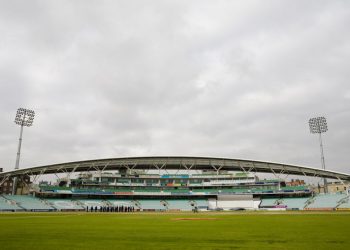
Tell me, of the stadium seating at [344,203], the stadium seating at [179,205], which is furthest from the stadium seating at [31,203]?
the stadium seating at [344,203]

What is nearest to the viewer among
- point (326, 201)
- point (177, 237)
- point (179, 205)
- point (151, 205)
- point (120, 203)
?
point (177, 237)

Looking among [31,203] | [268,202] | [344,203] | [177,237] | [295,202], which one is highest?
[177,237]

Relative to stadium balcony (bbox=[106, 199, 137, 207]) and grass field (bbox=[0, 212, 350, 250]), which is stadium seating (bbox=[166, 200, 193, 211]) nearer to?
stadium balcony (bbox=[106, 199, 137, 207])

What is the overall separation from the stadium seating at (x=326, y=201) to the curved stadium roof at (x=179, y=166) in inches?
319

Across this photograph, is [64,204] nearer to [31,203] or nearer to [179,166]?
[31,203]

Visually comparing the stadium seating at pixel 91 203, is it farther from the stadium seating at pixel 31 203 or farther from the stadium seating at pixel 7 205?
the stadium seating at pixel 7 205

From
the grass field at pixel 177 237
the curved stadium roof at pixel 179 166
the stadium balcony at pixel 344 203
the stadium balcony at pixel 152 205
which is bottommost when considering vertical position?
the stadium balcony at pixel 152 205

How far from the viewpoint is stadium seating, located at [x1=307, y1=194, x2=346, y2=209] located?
70.1 meters

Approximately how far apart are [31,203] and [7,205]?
5.99 metres

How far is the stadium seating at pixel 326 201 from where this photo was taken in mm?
70094

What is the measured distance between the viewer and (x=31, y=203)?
2901 inches


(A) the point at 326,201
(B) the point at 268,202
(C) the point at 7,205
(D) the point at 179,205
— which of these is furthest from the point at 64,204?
(A) the point at 326,201

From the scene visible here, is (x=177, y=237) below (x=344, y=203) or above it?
above

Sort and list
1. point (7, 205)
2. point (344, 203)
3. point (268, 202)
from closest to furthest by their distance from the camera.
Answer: point (7, 205), point (344, 203), point (268, 202)
